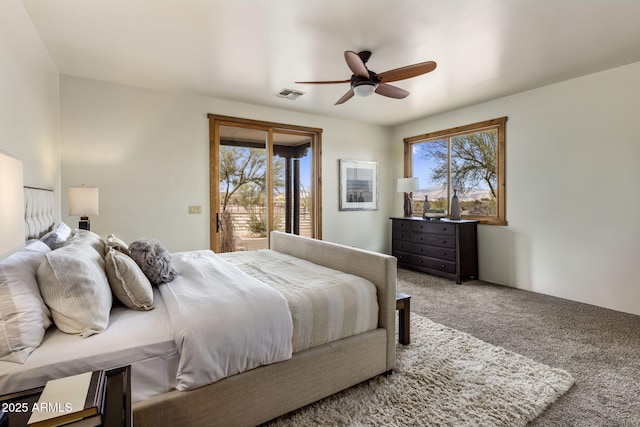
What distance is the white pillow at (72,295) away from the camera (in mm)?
1363

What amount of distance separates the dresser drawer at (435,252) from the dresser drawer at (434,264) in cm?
6

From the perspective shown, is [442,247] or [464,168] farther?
[464,168]

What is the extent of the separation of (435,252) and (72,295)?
4.33 m

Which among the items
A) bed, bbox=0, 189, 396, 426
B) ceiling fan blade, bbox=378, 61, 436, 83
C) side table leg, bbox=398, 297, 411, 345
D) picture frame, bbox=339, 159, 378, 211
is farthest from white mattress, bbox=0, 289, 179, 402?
picture frame, bbox=339, 159, 378, 211

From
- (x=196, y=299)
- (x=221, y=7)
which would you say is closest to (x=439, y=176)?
(x=221, y=7)

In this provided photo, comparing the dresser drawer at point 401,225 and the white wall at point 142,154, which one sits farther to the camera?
the dresser drawer at point 401,225

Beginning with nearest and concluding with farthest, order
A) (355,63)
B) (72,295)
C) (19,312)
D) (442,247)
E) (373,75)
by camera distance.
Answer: (19,312) → (72,295) → (355,63) → (373,75) → (442,247)

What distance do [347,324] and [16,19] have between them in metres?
2.95

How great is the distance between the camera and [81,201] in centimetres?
312

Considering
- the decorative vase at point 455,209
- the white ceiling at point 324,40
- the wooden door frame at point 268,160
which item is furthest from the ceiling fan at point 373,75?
the decorative vase at point 455,209

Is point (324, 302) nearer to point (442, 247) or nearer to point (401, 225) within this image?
point (442, 247)

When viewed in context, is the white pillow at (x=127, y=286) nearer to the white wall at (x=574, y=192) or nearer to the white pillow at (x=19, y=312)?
the white pillow at (x=19, y=312)

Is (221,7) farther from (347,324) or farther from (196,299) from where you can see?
(347,324)

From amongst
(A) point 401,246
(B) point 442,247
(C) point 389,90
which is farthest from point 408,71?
(A) point 401,246
